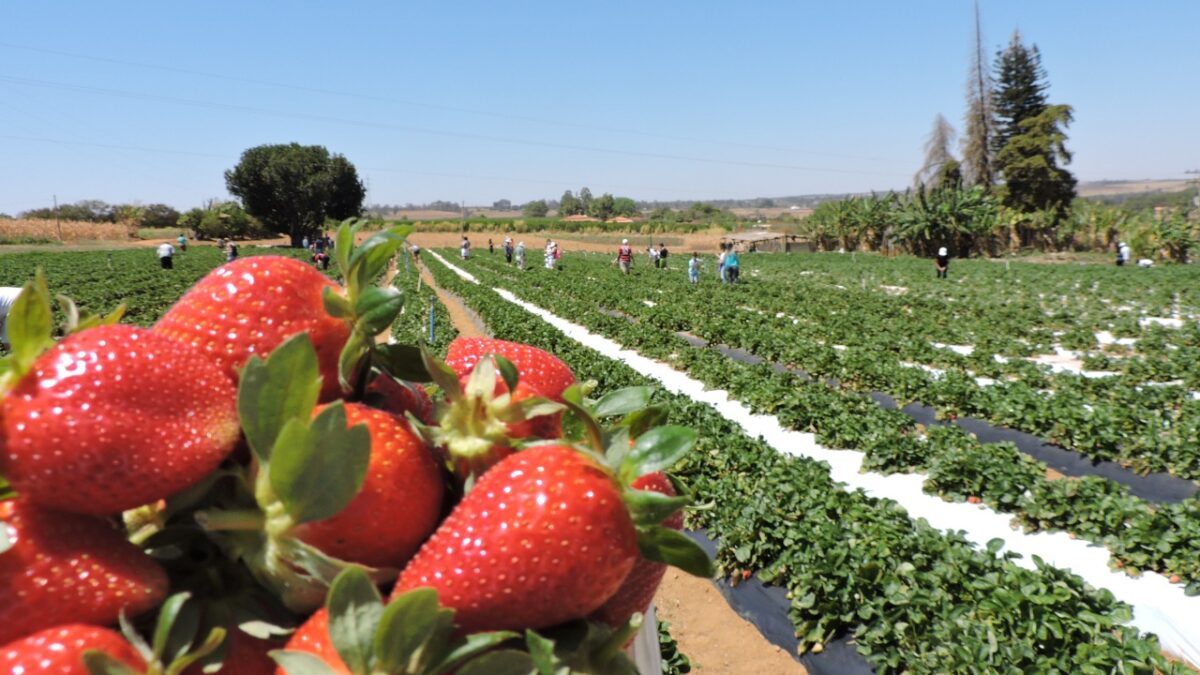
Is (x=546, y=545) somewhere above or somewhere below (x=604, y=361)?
above

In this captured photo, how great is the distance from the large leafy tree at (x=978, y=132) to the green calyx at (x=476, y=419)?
59109mm

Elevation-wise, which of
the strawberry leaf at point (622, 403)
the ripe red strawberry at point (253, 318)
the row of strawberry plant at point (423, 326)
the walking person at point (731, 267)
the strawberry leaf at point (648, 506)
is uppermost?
the ripe red strawberry at point (253, 318)

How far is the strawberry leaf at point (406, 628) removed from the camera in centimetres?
79

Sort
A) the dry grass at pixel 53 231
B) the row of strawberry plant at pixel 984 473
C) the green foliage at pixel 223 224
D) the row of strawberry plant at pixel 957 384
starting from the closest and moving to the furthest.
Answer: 1. the row of strawberry plant at pixel 984 473
2. the row of strawberry plant at pixel 957 384
3. the dry grass at pixel 53 231
4. the green foliage at pixel 223 224

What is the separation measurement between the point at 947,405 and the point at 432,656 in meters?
8.42

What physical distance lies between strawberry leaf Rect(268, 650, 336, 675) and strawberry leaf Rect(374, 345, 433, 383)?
1.45 ft

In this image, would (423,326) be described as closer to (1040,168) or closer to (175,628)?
(175,628)

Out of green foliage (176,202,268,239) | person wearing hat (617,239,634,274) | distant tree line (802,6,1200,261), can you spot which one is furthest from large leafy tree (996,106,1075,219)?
green foliage (176,202,268,239)

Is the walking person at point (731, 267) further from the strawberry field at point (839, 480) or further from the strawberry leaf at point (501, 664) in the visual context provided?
the strawberry leaf at point (501, 664)

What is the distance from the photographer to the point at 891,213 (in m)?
40.2

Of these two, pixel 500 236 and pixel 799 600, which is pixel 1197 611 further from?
pixel 500 236

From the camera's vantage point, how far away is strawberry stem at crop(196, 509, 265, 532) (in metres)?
0.88

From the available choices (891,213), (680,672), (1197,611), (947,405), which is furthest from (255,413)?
(891,213)

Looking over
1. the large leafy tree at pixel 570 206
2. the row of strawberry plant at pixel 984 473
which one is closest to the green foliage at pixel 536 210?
the large leafy tree at pixel 570 206
